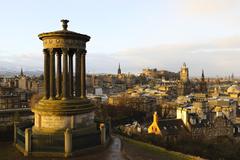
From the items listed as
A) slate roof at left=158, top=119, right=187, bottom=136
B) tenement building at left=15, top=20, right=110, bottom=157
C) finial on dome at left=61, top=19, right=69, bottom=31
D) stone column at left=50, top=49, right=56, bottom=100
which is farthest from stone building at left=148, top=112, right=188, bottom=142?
finial on dome at left=61, top=19, right=69, bottom=31

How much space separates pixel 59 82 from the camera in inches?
815

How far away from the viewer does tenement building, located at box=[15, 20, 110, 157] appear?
18047 mm

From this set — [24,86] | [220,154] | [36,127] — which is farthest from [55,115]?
[24,86]

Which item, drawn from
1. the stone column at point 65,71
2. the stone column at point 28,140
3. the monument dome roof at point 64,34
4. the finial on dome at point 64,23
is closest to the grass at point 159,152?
the stone column at point 65,71

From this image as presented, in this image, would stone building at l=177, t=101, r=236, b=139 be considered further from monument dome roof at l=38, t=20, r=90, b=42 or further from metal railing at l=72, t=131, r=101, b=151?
monument dome roof at l=38, t=20, r=90, b=42

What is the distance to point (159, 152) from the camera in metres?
20.0

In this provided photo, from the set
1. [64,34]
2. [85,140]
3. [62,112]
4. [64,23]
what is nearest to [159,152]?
[85,140]

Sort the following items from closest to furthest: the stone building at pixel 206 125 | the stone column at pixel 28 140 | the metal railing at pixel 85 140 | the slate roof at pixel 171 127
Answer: the stone column at pixel 28 140 < the metal railing at pixel 85 140 < the slate roof at pixel 171 127 < the stone building at pixel 206 125

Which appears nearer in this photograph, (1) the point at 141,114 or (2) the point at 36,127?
(2) the point at 36,127

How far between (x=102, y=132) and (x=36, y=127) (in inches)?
171

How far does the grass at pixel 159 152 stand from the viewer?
18828mm

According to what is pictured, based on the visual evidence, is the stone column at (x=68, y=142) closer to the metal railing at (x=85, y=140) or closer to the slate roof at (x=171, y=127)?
the metal railing at (x=85, y=140)

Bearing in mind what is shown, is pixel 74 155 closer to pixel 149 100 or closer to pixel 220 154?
pixel 220 154

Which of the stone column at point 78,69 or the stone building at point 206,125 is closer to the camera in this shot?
the stone column at point 78,69
